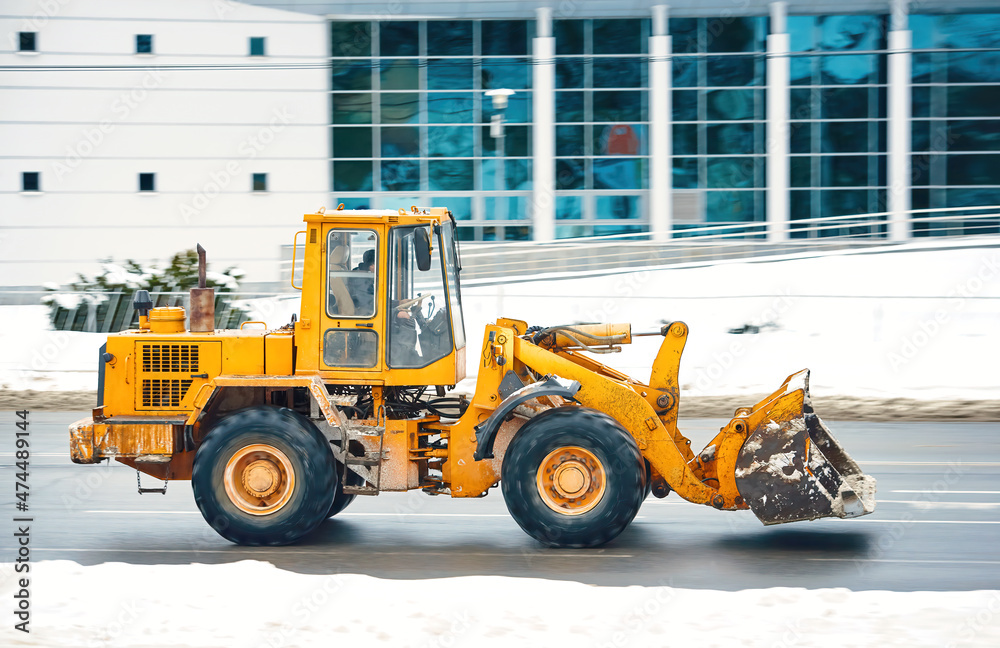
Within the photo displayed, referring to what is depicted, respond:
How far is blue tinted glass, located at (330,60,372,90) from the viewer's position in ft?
112

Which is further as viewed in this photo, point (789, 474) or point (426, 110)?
point (426, 110)

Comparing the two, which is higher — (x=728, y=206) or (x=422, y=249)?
(x=728, y=206)

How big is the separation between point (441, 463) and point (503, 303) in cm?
1200

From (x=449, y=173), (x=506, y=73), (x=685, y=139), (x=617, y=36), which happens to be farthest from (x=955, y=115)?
(x=449, y=173)

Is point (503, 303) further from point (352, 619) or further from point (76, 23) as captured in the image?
point (76, 23)

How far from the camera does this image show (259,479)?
8250mm

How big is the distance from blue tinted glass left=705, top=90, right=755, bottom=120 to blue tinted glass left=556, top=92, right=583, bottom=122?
12.9 feet

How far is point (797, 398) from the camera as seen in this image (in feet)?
26.3

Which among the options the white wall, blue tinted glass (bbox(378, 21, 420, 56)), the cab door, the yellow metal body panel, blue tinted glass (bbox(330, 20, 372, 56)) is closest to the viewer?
the cab door

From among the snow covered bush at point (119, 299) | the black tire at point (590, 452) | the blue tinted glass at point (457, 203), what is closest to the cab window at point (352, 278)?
the black tire at point (590, 452)

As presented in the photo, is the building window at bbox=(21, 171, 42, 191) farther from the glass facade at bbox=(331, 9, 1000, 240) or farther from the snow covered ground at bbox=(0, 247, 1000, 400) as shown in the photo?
the snow covered ground at bbox=(0, 247, 1000, 400)

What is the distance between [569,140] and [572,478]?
28011 millimetres

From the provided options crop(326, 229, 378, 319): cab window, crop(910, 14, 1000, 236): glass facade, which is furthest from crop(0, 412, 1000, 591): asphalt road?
crop(910, 14, 1000, 236): glass facade

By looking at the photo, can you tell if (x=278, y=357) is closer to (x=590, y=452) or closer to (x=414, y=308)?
(x=414, y=308)
